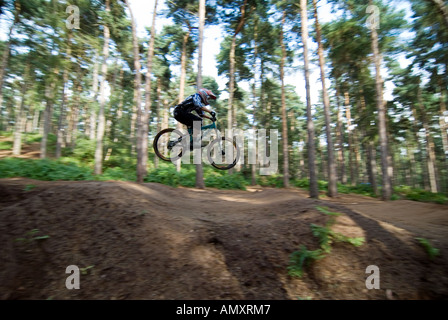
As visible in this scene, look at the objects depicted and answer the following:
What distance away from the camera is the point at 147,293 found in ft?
9.90

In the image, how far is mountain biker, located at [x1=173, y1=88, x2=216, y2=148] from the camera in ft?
20.5

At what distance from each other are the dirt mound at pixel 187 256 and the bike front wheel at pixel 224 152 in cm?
251

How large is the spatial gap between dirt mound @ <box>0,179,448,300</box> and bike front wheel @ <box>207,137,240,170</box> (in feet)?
8.24

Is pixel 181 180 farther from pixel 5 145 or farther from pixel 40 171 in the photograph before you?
pixel 5 145

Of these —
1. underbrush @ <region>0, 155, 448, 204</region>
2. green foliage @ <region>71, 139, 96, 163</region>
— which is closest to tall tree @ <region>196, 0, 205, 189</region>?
underbrush @ <region>0, 155, 448, 204</region>

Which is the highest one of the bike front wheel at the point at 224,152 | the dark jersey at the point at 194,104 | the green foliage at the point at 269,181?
the dark jersey at the point at 194,104

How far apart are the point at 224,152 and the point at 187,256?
407cm

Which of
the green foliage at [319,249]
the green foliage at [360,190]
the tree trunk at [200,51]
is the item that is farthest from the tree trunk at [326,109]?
the green foliage at [319,249]

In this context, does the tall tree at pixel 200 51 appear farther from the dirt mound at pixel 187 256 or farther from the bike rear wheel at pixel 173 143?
the dirt mound at pixel 187 256

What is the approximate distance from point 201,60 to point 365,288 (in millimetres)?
13151

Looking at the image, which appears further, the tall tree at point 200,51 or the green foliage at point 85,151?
the green foliage at point 85,151

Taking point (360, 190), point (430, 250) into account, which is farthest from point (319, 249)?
point (360, 190)

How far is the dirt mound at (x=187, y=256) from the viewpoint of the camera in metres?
3.17
